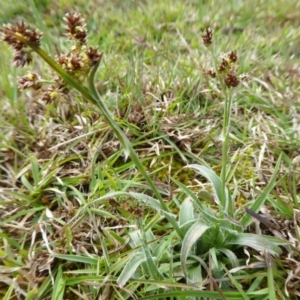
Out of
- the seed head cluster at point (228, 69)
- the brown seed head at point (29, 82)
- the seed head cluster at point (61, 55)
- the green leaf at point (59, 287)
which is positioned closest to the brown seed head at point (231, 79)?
the seed head cluster at point (228, 69)

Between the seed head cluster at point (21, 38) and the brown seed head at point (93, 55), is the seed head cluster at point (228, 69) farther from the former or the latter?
the seed head cluster at point (21, 38)

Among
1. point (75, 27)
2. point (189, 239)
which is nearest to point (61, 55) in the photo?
point (75, 27)

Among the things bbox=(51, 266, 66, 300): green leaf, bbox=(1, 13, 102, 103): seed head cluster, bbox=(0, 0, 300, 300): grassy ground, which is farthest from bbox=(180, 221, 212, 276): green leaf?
bbox=(1, 13, 102, 103): seed head cluster

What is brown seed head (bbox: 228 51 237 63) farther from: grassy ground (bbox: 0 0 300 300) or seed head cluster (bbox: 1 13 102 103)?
seed head cluster (bbox: 1 13 102 103)

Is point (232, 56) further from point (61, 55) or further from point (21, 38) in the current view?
point (21, 38)

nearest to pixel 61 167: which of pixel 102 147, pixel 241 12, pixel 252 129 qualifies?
pixel 102 147

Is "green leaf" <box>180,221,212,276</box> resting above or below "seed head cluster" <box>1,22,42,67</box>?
below

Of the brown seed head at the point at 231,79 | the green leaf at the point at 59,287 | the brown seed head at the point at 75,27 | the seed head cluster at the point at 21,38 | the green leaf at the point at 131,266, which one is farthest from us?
the green leaf at the point at 59,287

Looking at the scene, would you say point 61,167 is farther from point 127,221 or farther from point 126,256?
point 126,256
